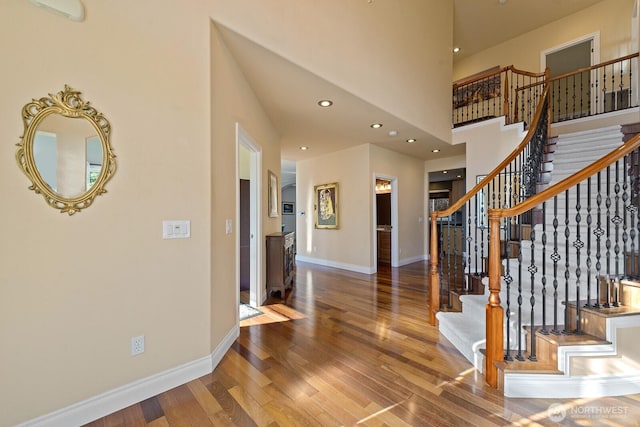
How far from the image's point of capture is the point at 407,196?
6.19m

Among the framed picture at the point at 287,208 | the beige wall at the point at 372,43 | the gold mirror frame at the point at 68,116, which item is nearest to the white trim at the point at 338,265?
the beige wall at the point at 372,43

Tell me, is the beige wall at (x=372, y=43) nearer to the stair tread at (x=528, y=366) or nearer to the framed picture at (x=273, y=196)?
the framed picture at (x=273, y=196)

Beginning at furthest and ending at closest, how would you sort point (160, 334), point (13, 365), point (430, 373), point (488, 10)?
point (488, 10), point (430, 373), point (160, 334), point (13, 365)

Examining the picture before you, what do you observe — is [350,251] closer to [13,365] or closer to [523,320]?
[523,320]

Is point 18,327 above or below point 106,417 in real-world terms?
above

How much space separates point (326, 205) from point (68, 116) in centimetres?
477

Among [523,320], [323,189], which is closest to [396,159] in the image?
[323,189]

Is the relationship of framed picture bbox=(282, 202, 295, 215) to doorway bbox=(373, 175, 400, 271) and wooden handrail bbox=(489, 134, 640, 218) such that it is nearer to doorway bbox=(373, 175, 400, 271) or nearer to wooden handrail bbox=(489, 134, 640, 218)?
doorway bbox=(373, 175, 400, 271)

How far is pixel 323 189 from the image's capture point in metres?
6.00

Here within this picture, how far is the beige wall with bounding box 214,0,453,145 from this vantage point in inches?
87.0

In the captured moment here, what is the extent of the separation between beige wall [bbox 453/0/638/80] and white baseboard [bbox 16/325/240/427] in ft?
26.1

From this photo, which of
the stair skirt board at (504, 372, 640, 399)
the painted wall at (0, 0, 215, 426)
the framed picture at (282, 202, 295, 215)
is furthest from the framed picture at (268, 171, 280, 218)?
the framed picture at (282, 202, 295, 215)

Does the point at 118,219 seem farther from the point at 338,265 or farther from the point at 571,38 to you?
the point at 571,38

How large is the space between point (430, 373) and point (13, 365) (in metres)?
2.51
